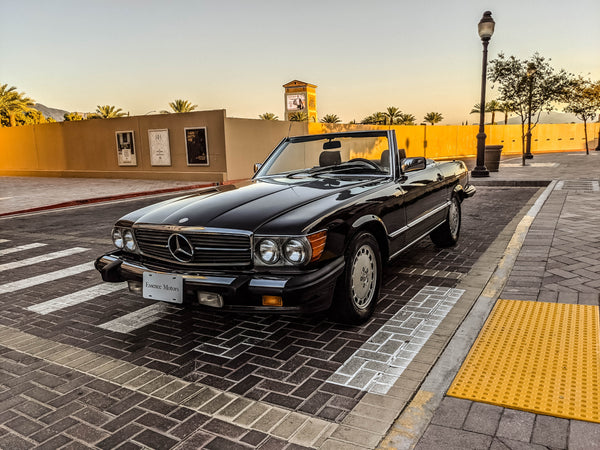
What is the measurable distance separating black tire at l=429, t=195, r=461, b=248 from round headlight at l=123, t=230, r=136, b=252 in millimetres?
3732

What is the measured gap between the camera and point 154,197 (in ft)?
47.6

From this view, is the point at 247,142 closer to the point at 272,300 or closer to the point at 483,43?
the point at 483,43

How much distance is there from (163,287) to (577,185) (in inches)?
481

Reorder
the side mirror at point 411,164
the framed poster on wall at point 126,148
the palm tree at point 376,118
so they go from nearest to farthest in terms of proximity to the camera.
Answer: the side mirror at point 411,164
the framed poster on wall at point 126,148
the palm tree at point 376,118

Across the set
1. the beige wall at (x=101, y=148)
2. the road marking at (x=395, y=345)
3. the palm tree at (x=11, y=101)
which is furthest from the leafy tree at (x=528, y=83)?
the palm tree at (x=11, y=101)

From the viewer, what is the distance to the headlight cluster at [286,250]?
2.99 meters

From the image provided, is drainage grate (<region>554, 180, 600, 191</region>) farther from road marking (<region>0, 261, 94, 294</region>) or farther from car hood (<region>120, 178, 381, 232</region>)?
road marking (<region>0, 261, 94, 294</region>)

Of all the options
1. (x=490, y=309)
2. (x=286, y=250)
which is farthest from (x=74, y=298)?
(x=490, y=309)

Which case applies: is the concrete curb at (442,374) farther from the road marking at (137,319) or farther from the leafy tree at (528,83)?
the leafy tree at (528,83)

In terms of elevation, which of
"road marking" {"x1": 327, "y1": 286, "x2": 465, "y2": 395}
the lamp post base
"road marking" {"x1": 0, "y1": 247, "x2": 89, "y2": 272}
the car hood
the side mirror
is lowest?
"road marking" {"x1": 0, "y1": 247, "x2": 89, "y2": 272}

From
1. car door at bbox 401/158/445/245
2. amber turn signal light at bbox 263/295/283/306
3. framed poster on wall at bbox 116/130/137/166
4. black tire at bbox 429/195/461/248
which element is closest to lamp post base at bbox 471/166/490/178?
black tire at bbox 429/195/461/248

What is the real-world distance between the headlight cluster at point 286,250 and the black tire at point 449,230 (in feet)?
10.5

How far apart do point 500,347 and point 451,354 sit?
371 millimetres

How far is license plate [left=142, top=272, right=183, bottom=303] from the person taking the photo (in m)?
3.17
